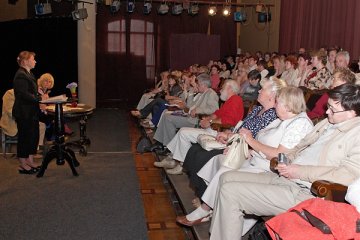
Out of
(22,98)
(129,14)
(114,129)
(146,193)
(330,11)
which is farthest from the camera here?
(129,14)

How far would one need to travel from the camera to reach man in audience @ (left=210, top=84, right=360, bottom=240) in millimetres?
2370

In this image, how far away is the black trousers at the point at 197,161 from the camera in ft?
11.5

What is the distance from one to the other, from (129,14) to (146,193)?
28.9ft

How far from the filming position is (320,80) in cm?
519

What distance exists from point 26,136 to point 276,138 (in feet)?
9.60

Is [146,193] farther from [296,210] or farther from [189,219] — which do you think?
[296,210]

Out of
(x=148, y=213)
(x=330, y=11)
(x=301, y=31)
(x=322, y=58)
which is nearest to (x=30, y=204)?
(x=148, y=213)

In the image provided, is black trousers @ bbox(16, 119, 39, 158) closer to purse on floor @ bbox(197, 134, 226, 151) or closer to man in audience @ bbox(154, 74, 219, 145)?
man in audience @ bbox(154, 74, 219, 145)

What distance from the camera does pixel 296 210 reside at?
6.32ft

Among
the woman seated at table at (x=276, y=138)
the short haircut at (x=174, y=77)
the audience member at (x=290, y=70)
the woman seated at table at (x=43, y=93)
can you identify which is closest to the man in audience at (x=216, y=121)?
the woman seated at table at (x=276, y=138)

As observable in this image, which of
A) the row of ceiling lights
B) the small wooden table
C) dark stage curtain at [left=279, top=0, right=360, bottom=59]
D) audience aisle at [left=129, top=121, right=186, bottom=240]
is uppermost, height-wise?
the row of ceiling lights

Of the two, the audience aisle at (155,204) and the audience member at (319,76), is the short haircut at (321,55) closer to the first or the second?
the audience member at (319,76)

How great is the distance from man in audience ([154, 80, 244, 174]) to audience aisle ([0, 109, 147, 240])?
53cm

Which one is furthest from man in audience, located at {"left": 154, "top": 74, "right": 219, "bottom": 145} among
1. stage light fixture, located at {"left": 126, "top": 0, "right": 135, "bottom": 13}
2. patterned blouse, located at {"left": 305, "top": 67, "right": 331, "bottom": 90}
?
stage light fixture, located at {"left": 126, "top": 0, "right": 135, "bottom": 13}
